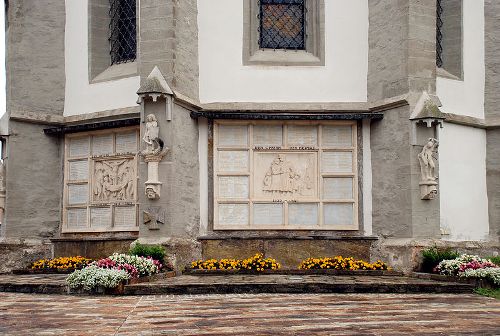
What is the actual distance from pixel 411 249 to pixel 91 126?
29.3 feet

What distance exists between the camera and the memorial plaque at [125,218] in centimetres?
1759

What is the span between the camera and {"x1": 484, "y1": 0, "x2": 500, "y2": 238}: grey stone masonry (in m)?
18.3

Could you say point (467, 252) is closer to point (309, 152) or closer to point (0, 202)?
point (309, 152)

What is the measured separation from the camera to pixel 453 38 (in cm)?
1873

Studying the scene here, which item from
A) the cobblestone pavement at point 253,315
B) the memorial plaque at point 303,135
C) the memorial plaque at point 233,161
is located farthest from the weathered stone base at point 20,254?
the memorial plaque at point 303,135

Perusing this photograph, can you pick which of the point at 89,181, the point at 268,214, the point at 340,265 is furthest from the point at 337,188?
the point at 89,181

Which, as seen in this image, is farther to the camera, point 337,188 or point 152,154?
point 337,188

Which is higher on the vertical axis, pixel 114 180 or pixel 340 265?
pixel 114 180

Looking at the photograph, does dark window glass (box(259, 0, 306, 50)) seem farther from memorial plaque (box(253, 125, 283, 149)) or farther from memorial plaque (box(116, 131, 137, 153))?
memorial plaque (box(116, 131, 137, 153))

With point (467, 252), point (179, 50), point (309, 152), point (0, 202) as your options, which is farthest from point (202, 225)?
point (467, 252)

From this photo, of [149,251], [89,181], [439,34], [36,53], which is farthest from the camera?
[36,53]

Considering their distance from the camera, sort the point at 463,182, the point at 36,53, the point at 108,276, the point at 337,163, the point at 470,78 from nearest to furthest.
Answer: the point at 108,276
the point at 337,163
the point at 463,182
the point at 470,78
the point at 36,53

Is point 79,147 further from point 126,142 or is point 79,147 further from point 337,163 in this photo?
point 337,163

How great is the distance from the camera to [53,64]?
1906 cm
